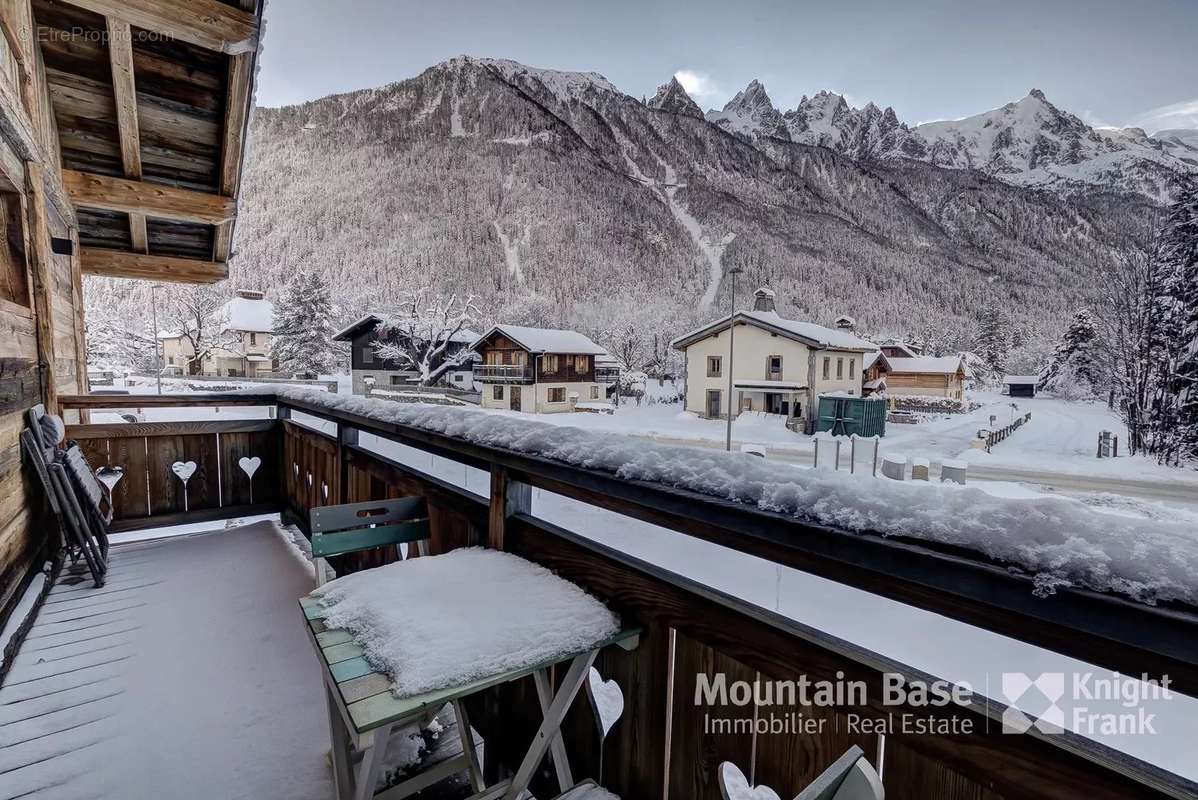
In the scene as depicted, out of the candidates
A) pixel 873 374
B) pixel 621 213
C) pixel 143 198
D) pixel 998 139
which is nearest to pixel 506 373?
pixel 873 374

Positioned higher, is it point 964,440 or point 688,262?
point 688,262

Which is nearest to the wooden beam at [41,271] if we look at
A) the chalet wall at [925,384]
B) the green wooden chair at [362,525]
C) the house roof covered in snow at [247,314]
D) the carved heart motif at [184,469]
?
the carved heart motif at [184,469]

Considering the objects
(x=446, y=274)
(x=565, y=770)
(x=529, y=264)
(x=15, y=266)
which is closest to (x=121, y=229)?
(x=15, y=266)

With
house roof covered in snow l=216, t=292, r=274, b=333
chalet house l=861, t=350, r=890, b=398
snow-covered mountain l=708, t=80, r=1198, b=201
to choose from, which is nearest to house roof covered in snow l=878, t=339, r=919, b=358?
chalet house l=861, t=350, r=890, b=398

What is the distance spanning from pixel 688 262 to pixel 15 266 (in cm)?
6038

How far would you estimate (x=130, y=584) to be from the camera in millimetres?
2633

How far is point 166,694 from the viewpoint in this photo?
182 centimetres

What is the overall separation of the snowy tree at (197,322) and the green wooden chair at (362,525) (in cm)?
3139

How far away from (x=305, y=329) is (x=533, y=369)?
11.9 metres

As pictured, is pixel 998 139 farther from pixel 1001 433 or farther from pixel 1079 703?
pixel 1079 703

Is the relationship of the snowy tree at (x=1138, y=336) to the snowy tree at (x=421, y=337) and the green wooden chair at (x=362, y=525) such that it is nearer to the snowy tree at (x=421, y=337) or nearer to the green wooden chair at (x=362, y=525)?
the green wooden chair at (x=362, y=525)

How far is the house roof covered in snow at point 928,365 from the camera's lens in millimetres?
24578

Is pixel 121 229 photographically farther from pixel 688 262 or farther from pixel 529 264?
pixel 688 262

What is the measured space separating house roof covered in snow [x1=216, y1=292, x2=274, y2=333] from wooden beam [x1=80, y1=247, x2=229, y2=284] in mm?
27229
